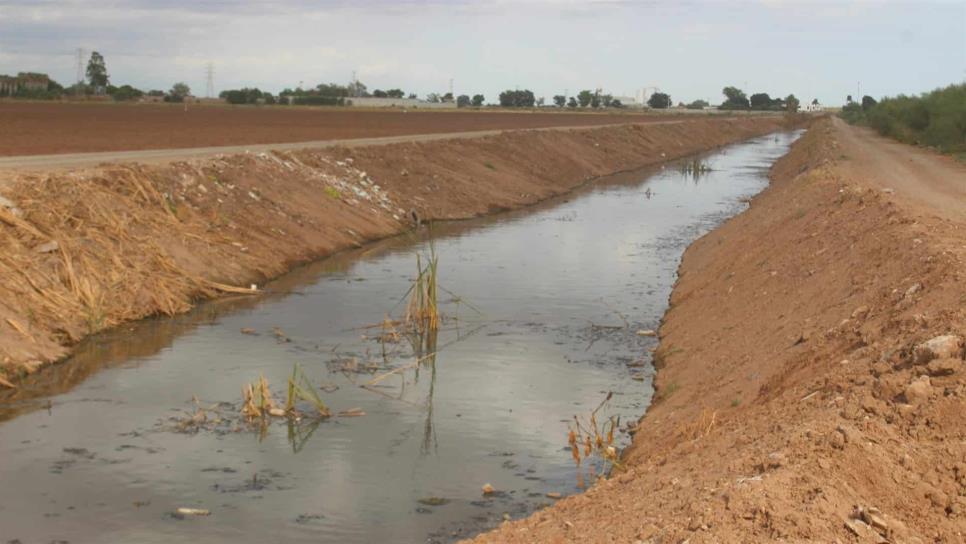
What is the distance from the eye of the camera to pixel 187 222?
71.6 feet

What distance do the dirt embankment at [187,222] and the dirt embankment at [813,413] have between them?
8173mm

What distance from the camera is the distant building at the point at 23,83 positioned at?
5049 inches

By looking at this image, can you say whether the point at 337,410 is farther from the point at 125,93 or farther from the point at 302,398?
the point at 125,93

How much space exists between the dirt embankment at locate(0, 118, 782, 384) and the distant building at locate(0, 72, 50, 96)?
102155 millimetres

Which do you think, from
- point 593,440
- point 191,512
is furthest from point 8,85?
point 191,512

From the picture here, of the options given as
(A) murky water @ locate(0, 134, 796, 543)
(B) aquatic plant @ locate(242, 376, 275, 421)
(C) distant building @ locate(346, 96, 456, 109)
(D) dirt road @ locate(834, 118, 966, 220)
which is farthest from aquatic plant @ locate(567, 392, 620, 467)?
(C) distant building @ locate(346, 96, 456, 109)

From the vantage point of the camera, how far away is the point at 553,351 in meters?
15.9

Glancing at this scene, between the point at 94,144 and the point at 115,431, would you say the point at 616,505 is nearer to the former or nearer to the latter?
the point at 115,431

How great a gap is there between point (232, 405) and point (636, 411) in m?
4.52

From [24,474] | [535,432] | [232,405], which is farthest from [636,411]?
[24,474]

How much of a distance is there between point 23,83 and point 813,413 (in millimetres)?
137884

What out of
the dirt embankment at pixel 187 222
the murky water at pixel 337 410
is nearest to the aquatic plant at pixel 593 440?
the murky water at pixel 337 410

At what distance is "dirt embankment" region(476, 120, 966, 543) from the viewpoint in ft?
22.6

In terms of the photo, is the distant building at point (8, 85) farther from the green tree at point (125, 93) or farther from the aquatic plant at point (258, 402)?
the aquatic plant at point (258, 402)
